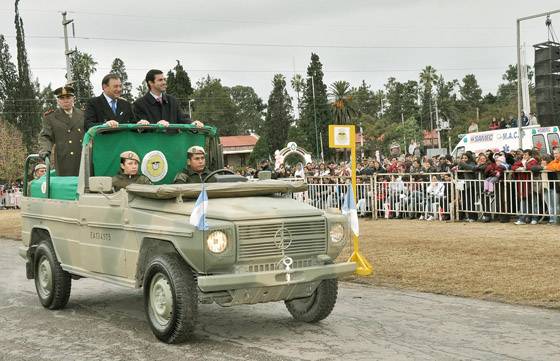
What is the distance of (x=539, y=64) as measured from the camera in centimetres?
1895

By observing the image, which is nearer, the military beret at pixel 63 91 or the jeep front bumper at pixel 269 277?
the jeep front bumper at pixel 269 277

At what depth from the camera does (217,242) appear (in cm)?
607

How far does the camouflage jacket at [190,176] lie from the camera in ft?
25.2

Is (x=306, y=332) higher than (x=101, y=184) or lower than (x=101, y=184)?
lower

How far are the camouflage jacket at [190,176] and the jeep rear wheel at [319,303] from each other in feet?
5.28

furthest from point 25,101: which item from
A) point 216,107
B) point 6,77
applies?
point 216,107

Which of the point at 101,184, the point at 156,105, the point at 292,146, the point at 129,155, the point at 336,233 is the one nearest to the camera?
the point at 336,233

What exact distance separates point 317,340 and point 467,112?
123 metres

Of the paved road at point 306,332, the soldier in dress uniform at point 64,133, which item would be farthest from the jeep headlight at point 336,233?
the soldier in dress uniform at point 64,133

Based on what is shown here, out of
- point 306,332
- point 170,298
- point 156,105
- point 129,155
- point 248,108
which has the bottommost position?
point 306,332

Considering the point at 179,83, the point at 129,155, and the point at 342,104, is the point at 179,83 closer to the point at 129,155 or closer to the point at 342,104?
the point at 342,104

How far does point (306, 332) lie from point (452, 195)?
12421mm

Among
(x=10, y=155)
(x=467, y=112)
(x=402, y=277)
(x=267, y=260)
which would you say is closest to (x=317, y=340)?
(x=267, y=260)

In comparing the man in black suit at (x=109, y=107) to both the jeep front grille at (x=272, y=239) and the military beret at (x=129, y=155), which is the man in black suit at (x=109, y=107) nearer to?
the military beret at (x=129, y=155)
